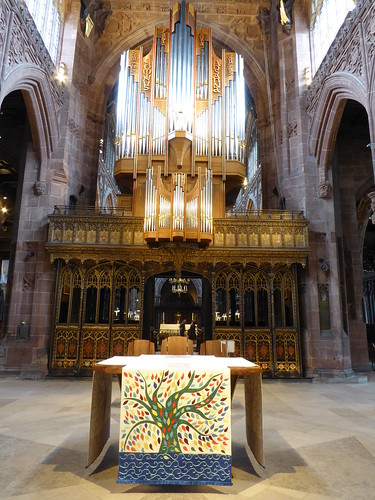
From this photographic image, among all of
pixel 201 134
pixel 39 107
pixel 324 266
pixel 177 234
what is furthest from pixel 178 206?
pixel 39 107

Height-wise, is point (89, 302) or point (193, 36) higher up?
point (193, 36)

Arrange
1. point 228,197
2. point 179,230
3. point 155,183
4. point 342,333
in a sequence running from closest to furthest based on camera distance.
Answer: point 179,230, point 155,183, point 342,333, point 228,197

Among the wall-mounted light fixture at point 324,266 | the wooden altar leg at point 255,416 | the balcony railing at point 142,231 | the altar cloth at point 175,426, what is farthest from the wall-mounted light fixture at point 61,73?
the wooden altar leg at point 255,416

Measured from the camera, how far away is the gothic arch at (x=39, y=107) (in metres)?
9.78

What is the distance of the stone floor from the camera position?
10.9 ft

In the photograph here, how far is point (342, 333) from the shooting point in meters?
11.2

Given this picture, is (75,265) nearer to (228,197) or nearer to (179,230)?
(179,230)

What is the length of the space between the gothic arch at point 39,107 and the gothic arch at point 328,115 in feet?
27.9

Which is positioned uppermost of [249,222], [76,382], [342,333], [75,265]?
[249,222]

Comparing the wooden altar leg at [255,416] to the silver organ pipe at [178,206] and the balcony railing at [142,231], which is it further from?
the balcony railing at [142,231]

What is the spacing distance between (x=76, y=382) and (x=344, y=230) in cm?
1097

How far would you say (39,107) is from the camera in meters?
11.3

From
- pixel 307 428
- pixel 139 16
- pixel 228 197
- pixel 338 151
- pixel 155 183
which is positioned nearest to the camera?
pixel 307 428

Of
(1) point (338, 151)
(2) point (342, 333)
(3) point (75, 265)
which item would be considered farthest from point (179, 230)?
(1) point (338, 151)
